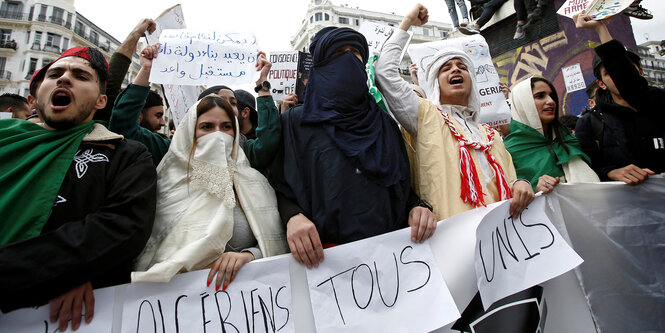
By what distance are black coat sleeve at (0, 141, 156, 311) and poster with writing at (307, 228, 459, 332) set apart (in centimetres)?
69

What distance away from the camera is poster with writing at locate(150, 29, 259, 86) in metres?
2.22

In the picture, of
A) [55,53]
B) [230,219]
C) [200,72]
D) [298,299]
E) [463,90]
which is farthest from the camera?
[55,53]

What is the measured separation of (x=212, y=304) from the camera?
124 cm

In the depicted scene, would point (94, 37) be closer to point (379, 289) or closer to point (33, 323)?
point (33, 323)

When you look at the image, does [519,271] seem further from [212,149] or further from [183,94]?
[183,94]

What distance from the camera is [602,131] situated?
7.61ft

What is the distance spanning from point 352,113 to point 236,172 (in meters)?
0.64

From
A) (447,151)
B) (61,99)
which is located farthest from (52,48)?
(447,151)

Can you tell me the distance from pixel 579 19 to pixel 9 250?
131 inches

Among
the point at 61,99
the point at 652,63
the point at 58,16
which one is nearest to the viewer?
the point at 61,99

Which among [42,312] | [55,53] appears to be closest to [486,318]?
[42,312]

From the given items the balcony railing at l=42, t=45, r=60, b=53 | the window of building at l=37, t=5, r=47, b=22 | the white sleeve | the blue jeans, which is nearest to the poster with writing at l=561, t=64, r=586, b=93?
the white sleeve

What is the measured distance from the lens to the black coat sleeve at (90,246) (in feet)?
3.37

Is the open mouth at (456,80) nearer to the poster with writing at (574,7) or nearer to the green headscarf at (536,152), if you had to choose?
the green headscarf at (536,152)
